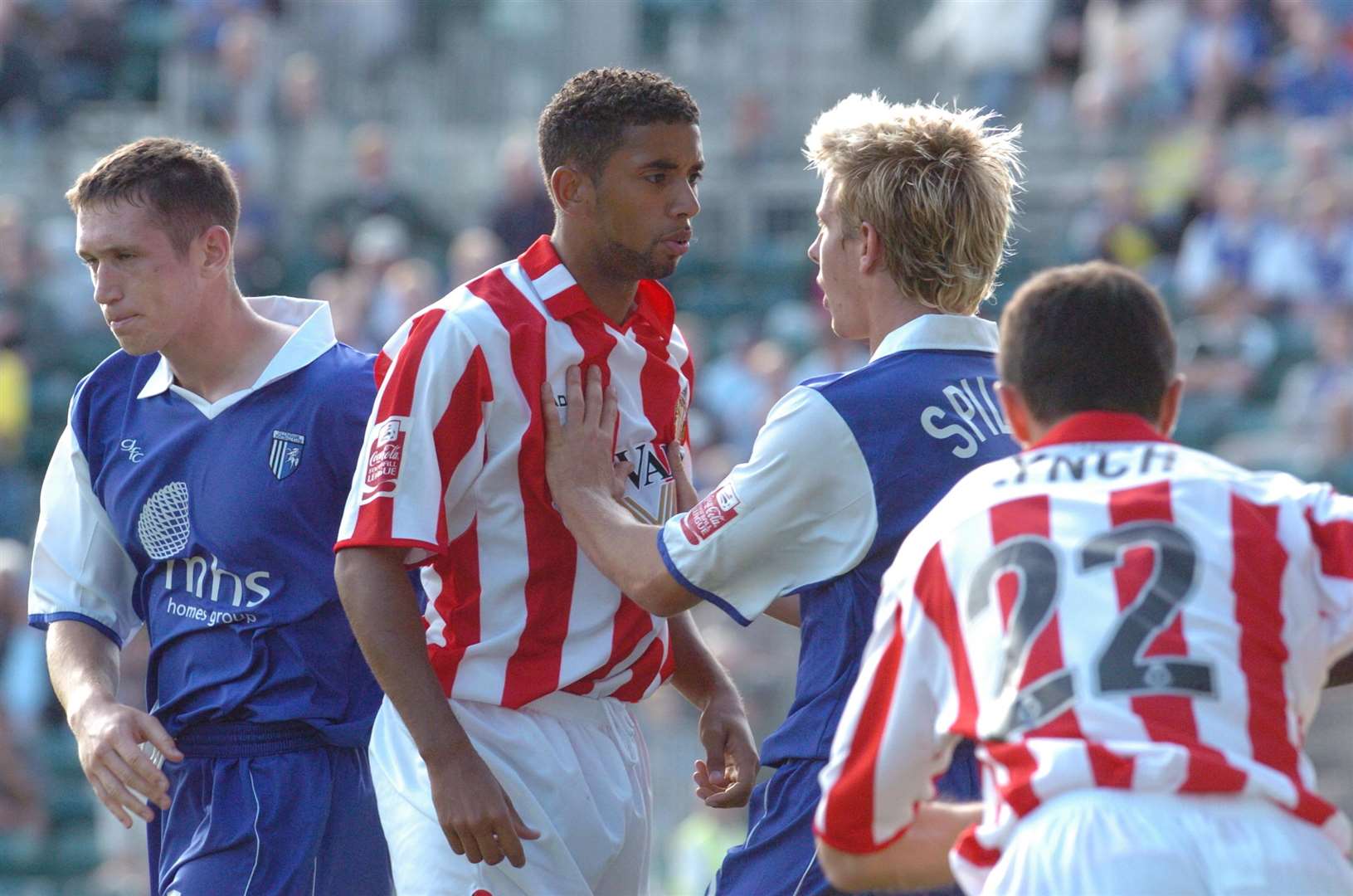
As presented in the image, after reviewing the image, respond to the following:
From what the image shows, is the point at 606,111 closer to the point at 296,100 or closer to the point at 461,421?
Result: the point at 461,421

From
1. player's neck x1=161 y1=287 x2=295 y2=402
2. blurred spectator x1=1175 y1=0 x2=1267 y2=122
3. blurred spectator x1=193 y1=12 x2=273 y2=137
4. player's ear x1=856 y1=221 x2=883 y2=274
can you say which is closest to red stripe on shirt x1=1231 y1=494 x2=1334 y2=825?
player's ear x1=856 y1=221 x2=883 y2=274

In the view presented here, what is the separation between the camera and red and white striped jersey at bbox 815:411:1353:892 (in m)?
2.66

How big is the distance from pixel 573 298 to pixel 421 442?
48 cm

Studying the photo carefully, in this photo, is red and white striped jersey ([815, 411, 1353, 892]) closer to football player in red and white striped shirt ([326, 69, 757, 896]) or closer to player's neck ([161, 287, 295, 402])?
football player in red and white striped shirt ([326, 69, 757, 896])

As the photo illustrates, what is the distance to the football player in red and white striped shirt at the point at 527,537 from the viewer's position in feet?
12.5

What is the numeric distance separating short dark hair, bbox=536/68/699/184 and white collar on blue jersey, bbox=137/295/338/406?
74 centimetres

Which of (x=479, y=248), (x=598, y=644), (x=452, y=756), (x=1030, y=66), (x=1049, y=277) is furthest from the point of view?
(x=1030, y=66)

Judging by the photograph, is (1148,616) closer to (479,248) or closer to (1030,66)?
(479,248)

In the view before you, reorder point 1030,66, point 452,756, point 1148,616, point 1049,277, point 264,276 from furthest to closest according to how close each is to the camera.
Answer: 1. point 1030,66
2. point 264,276
3. point 452,756
4. point 1049,277
5. point 1148,616

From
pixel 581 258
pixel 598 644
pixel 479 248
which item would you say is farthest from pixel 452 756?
pixel 479 248

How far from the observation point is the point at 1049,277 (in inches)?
115

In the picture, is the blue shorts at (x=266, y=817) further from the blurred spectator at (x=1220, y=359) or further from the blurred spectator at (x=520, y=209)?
the blurred spectator at (x=520, y=209)

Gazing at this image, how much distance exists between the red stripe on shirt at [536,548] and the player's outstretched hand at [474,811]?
0.31 meters

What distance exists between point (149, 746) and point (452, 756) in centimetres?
94
